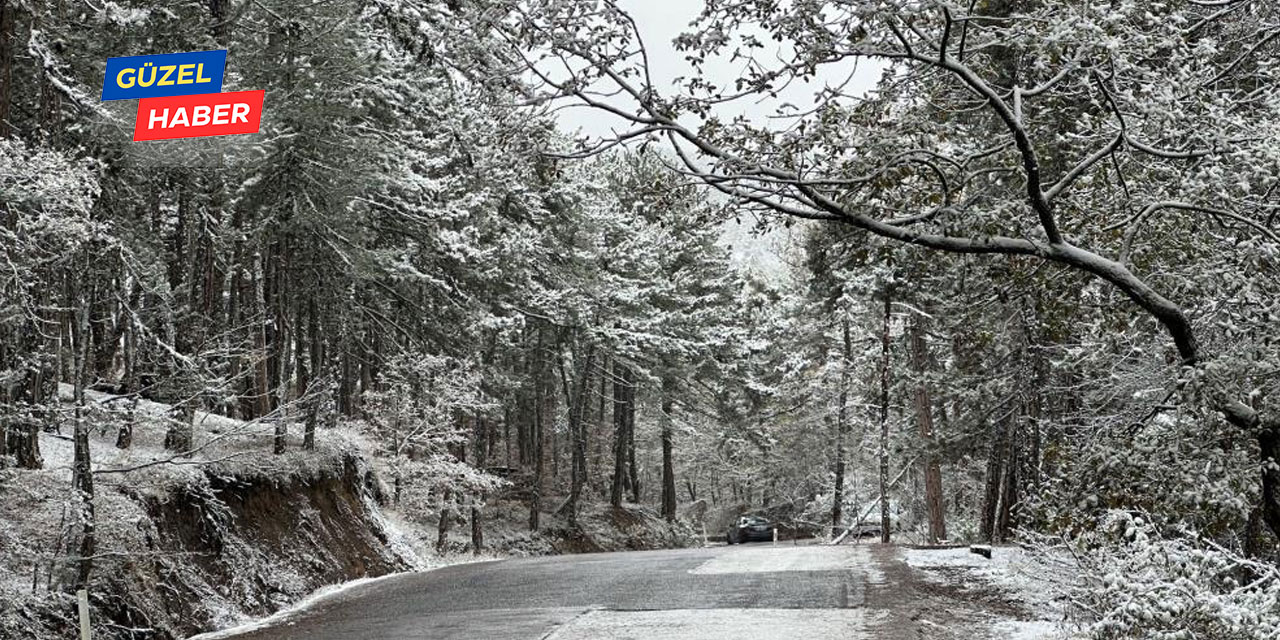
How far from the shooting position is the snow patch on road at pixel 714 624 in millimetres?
8984

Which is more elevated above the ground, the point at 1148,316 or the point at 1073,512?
the point at 1148,316

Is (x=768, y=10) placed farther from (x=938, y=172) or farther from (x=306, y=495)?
(x=306, y=495)

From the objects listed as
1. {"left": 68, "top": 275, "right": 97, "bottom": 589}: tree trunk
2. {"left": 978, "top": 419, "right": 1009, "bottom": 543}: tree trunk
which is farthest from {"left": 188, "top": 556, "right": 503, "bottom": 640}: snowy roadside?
{"left": 978, "top": 419, "right": 1009, "bottom": 543}: tree trunk

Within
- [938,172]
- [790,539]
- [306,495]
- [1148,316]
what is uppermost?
[938,172]

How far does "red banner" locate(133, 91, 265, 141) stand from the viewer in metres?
13.1

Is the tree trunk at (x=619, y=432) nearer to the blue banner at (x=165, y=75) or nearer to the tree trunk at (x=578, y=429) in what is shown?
the tree trunk at (x=578, y=429)

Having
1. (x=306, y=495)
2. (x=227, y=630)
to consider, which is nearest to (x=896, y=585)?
(x=227, y=630)

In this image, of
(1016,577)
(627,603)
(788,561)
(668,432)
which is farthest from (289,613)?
(668,432)

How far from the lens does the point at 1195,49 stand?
25.2 feet

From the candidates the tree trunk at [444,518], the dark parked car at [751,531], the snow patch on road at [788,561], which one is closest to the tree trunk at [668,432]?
the dark parked car at [751,531]

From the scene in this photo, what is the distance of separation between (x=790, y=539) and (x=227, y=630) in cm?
3771

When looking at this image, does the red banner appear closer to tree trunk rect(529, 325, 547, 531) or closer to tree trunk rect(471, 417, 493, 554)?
tree trunk rect(471, 417, 493, 554)

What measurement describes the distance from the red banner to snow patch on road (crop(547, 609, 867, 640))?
24.9 feet

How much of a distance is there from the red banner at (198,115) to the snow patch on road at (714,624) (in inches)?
299
